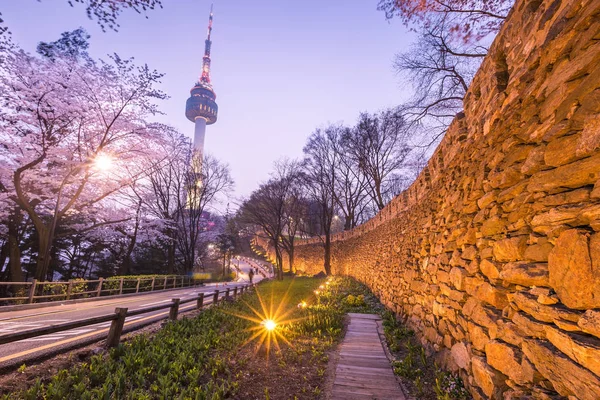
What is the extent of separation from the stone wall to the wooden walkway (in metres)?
0.80

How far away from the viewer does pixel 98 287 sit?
479 inches

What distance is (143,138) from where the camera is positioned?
1345 cm

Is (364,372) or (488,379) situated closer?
(488,379)

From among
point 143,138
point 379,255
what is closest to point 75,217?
point 143,138

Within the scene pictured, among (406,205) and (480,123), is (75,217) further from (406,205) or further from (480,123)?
(480,123)

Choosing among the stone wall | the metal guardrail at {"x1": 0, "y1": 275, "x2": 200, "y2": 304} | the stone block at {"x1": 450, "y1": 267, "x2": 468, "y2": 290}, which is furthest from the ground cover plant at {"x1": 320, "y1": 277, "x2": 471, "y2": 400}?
the metal guardrail at {"x1": 0, "y1": 275, "x2": 200, "y2": 304}

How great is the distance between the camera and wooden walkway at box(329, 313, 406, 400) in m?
3.24

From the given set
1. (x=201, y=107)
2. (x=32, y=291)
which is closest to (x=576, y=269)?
(x=32, y=291)

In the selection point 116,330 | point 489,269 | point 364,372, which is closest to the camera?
point 489,269

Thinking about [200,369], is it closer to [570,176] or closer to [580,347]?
[580,347]

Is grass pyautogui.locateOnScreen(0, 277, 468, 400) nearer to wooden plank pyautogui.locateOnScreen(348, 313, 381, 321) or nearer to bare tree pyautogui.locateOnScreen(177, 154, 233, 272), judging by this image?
wooden plank pyautogui.locateOnScreen(348, 313, 381, 321)

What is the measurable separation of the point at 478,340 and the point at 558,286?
1262 mm

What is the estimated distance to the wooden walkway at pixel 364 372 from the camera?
3240 millimetres

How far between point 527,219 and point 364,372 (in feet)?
9.91
